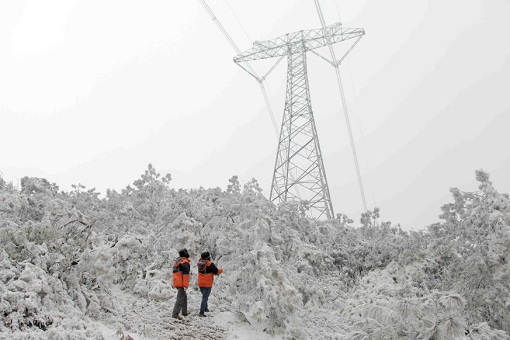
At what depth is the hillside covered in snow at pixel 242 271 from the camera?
22.4 feet

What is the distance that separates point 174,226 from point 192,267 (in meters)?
1.32

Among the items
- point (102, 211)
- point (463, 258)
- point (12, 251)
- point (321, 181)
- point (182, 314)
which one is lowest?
point (182, 314)

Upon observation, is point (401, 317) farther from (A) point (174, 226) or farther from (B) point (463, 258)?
(A) point (174, 226)

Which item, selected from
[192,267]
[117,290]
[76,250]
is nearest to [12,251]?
[76,250]

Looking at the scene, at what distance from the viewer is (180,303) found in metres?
9.04

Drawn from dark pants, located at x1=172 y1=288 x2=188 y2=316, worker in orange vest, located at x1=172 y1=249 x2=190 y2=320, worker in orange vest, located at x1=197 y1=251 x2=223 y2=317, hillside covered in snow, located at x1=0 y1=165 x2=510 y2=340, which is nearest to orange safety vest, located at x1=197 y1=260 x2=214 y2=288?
worker in orange vest, located at x1=197 y1=251 x2=223 y2=317

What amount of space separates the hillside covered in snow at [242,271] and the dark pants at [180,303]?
21 centimetres

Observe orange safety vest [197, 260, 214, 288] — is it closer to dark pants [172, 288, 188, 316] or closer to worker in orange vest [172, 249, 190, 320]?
worker in orange vest [172, 249, 190, 320]

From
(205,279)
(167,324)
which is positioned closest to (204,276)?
(205,279)

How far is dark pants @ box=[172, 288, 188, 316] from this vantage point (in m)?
8.99

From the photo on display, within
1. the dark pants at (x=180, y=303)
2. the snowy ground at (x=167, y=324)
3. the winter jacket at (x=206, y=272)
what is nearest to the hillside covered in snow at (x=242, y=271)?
the snowy ground at (x=167, y=324)

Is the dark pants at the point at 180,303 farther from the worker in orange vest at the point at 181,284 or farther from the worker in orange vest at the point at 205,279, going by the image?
the worker in orange vest at the point at 205,279

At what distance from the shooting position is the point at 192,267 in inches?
425

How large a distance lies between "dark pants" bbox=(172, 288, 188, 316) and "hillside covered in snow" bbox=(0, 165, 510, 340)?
8.3 inches
